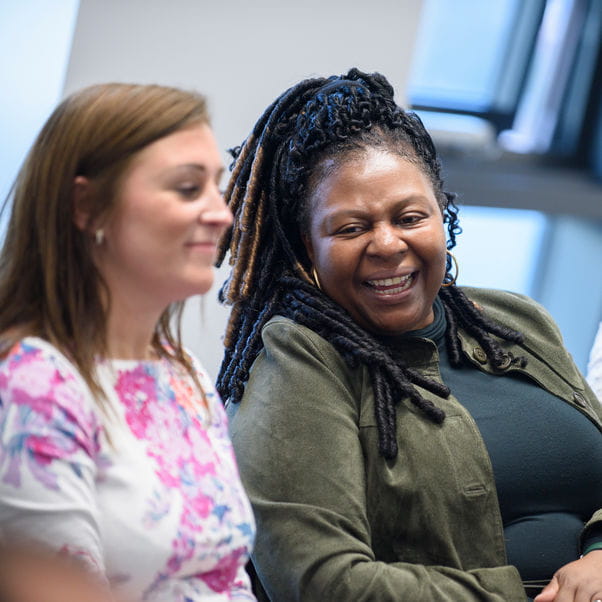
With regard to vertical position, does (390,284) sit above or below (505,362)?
above

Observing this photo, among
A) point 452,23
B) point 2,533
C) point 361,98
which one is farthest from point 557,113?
point 2,533

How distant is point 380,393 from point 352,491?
0.63 ft

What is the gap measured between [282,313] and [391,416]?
29 cm

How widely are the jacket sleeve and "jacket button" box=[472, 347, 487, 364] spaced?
310 mm

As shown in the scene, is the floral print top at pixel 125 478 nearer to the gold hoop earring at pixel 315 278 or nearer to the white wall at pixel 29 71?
the gold hoop earring at pixel 315 278

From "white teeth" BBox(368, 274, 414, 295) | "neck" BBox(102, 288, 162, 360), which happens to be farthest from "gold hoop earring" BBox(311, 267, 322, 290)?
"neck" BBox(102, 288, 162, 360)

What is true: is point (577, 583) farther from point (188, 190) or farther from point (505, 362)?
point (188, 190)

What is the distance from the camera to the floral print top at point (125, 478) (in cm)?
113

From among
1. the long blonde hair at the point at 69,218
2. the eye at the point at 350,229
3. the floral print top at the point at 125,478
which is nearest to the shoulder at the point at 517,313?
the eye at the point at 350,229

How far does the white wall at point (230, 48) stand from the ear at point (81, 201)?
35.0 inches

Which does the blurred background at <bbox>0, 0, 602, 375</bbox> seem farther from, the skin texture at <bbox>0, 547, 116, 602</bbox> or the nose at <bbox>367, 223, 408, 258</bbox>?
the skin texture at <bbox>0, 547, 116, 602</bbox>

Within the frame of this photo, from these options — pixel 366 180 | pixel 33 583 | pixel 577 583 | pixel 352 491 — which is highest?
pixel 366 180

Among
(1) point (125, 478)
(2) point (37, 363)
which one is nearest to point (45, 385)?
(2) point (37, 363)

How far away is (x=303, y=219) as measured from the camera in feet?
6.28
